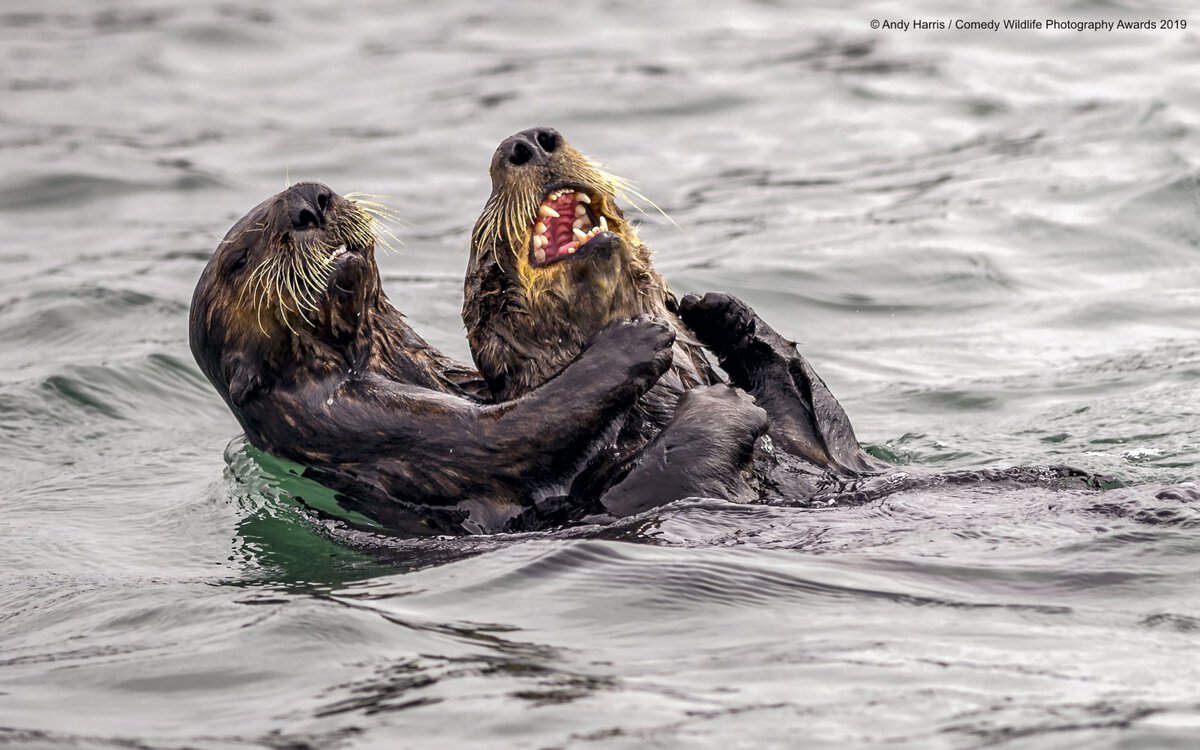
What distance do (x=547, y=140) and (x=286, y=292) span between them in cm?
109

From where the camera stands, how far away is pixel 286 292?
5852 mm

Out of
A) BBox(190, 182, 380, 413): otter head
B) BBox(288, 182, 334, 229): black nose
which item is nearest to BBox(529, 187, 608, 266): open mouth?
BBox(190, 182, 380, 413): otter head

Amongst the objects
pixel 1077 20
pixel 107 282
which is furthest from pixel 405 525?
pixel 1077 20

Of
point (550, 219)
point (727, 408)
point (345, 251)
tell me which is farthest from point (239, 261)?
point (727, 408)

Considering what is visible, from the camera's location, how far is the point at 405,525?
223 inches

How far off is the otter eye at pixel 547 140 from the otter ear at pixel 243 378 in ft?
4.27

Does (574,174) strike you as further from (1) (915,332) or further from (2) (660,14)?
(2) (660,14)

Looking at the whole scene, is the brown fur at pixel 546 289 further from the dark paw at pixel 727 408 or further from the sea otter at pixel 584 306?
the dark paw at pixel 727 408

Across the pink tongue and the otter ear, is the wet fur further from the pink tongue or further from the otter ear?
the pink tongue

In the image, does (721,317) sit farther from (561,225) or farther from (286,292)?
(286,292)

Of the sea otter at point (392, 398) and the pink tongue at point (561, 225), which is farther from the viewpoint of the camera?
the pink tongue at point (561, 225)

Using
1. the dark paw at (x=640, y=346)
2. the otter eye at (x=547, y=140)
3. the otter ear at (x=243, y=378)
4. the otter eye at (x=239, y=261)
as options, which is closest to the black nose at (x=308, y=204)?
the otter eye at (x=239, y=261)

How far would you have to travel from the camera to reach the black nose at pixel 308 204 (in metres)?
5.95

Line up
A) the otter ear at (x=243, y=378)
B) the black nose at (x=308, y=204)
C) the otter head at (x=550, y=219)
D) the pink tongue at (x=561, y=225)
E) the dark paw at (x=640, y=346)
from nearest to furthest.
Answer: the dark paw at (x=640, y=346), the otter head at (x=550, y=219), the pink tongue at (x=561, y=225), the otter ear at (x=243, y=378), the black nose at (x=308, y=204)
